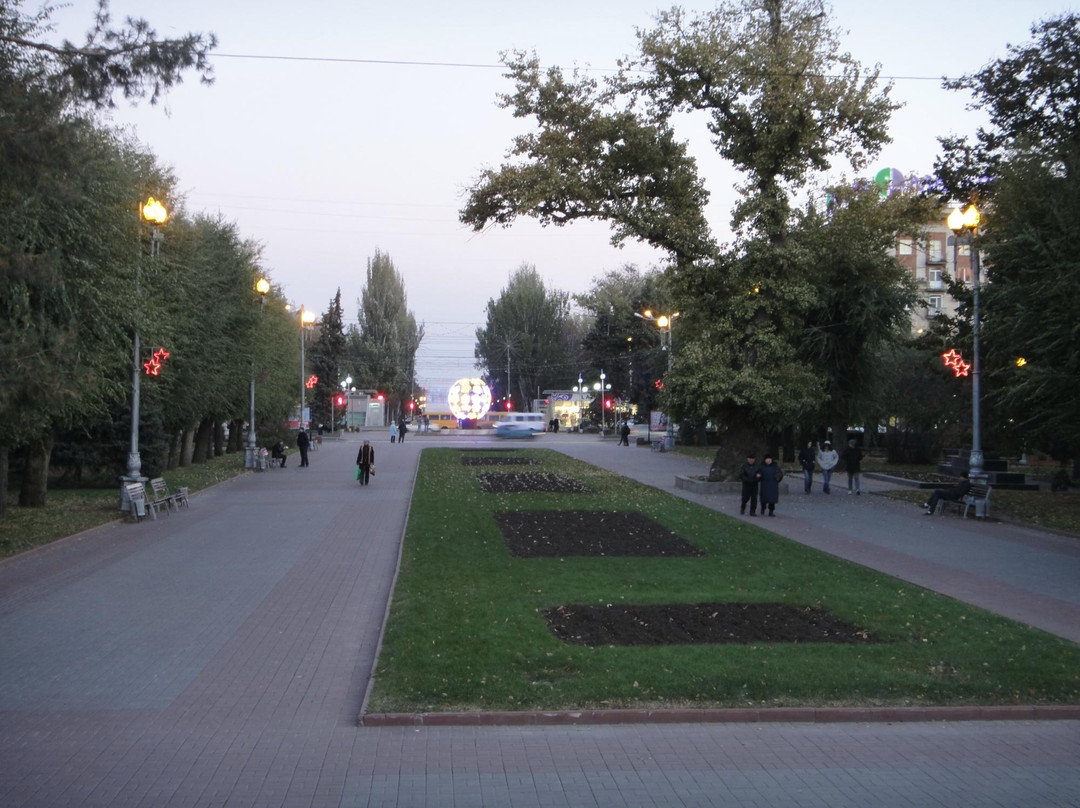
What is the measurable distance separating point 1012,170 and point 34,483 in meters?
22.9

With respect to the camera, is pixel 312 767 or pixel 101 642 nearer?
pixel 312 767

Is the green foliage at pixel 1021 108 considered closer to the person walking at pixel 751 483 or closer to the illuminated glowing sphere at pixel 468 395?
the person walking at pixel 751 483

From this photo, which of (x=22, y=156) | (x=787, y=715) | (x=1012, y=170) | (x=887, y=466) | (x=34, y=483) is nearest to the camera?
(x=787, y=715)

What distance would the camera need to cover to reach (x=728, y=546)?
17.4 metres

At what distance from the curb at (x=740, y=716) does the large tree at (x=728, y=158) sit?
61.8ft

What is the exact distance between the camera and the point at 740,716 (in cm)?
815

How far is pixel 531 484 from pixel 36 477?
509 inches

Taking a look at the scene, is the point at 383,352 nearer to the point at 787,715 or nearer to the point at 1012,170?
the point at 1012,170

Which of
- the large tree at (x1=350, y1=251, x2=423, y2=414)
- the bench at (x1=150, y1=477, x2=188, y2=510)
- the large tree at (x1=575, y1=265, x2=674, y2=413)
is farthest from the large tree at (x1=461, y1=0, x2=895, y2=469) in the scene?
the large tree at (x1=350, y1=251, x2=423, y2=414)

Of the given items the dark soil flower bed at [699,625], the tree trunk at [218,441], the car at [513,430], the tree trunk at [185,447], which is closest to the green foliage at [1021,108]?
the dark soil flower bed at [699,625]

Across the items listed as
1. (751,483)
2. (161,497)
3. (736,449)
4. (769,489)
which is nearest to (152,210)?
(161,497)

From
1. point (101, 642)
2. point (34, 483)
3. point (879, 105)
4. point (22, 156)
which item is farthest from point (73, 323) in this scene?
point (879, 105)

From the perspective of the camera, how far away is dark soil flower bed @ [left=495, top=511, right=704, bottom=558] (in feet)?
55.1

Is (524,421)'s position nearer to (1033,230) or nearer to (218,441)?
(218,441)
